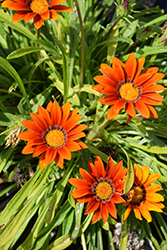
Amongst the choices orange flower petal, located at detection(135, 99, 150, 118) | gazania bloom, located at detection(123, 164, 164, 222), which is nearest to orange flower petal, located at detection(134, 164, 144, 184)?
gazania bloom, located at detection(123, 164, 164, 222)

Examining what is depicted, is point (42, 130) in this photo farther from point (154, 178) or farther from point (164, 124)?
point (164, 124)

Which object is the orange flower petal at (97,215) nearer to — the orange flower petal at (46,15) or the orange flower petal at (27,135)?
the orange flower petal at (27,135)

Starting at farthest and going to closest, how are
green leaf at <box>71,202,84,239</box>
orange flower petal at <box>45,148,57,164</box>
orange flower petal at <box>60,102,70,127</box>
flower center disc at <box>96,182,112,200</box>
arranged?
Result: green leaf at <box>71,202,84,239</box>, flower center disc at <box>96,182,112,200</box>, orange flower petal at <box>60,102,70,127</box>, orange flower petal at <box>45,148,57,164</box>

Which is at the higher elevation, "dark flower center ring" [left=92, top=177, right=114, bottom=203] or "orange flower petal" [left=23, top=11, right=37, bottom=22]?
"orange flower petal" [left=23, top=11, right=37, bottom=22]

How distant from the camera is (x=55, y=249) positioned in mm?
1208

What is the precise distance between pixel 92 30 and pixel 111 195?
4.50 ft

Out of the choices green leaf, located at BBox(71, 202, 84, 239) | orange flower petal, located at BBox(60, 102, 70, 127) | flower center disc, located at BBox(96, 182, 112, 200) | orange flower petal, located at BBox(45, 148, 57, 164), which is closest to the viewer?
orange flower petal, located at BBox(45, 148, 57, 164)

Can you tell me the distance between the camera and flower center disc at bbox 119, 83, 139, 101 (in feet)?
3.40

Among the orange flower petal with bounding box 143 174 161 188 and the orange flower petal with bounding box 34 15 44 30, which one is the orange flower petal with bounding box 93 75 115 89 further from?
the orange flower petal with bounding box 143 174 161 188

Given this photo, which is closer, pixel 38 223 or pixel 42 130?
pixel 42 130

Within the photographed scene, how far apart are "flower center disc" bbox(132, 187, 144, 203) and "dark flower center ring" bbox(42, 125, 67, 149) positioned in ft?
1.67

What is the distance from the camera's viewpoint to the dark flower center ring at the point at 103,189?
3.55ft

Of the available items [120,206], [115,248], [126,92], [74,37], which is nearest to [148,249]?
[115,248]

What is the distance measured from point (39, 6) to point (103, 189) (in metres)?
1.00
